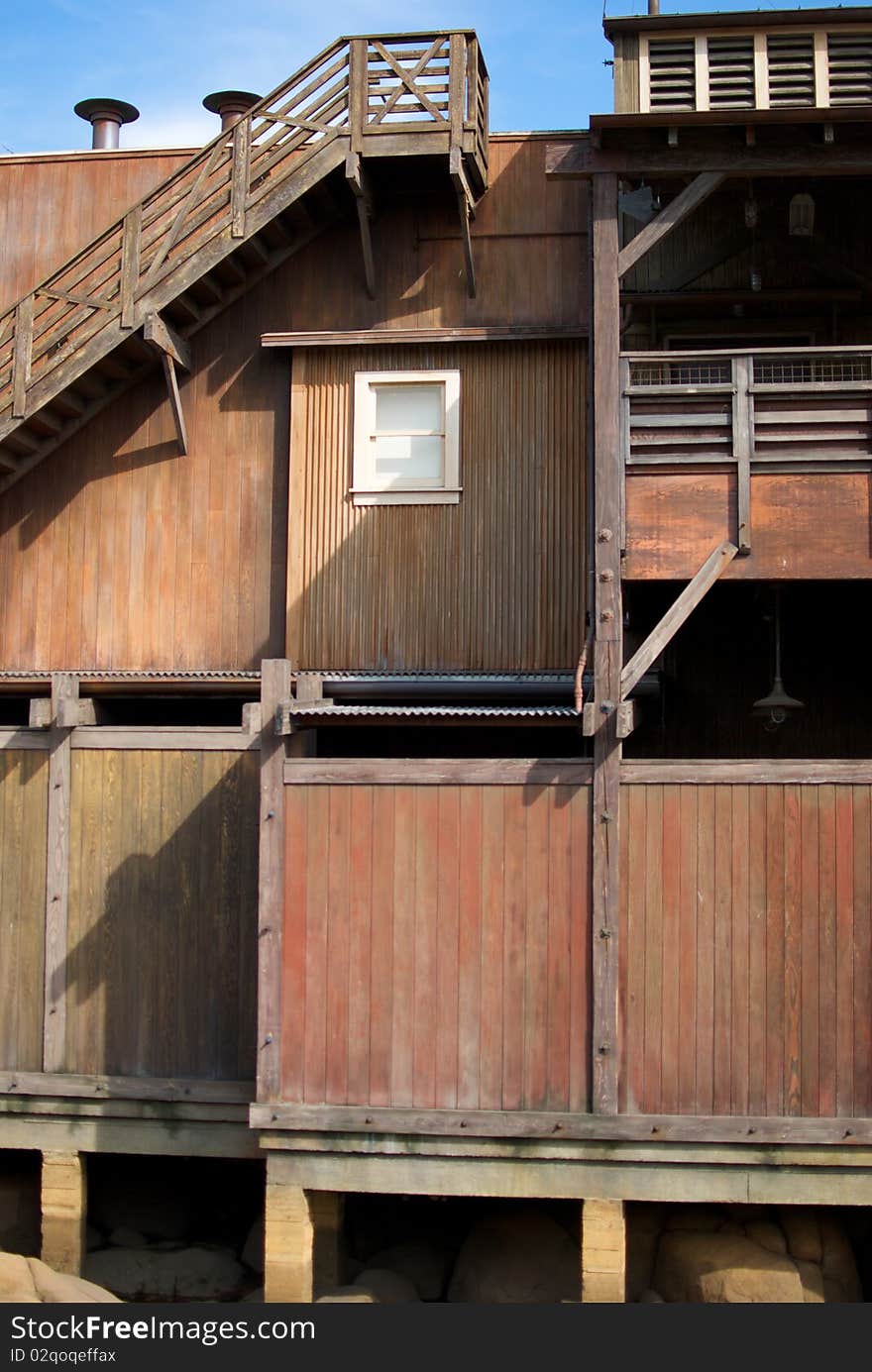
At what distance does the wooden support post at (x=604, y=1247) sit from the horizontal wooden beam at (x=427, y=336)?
27.9 feet

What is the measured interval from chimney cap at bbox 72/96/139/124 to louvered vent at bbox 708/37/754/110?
8.20m

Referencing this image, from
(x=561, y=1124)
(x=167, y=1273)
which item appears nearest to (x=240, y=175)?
(x=561, y=1124)

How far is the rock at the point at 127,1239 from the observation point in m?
13.4

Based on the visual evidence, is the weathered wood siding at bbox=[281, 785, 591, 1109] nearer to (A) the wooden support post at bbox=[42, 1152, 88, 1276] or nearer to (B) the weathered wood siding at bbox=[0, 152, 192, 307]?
(A) the wooden support post at bbox=[42, 1152, 88, 1276]

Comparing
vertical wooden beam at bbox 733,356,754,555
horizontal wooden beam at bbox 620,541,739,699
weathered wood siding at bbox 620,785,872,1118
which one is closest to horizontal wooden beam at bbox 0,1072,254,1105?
weathered wood siding at bbox 620,785,872,1118

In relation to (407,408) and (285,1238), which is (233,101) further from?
(285,1238)

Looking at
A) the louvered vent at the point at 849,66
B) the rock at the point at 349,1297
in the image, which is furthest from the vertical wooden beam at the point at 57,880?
the louvered vent at the point at 849,66

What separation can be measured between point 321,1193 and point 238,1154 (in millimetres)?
999

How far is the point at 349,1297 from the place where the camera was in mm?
11742

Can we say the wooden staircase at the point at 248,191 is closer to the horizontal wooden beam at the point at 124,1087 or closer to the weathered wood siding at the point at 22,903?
the weathered wood siding at the point at 22,903

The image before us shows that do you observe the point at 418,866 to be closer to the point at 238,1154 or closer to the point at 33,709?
the point at 238,1154

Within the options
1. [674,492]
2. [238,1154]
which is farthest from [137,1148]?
[674,492]

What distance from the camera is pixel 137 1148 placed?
1268cm

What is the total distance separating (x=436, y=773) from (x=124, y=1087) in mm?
4247
